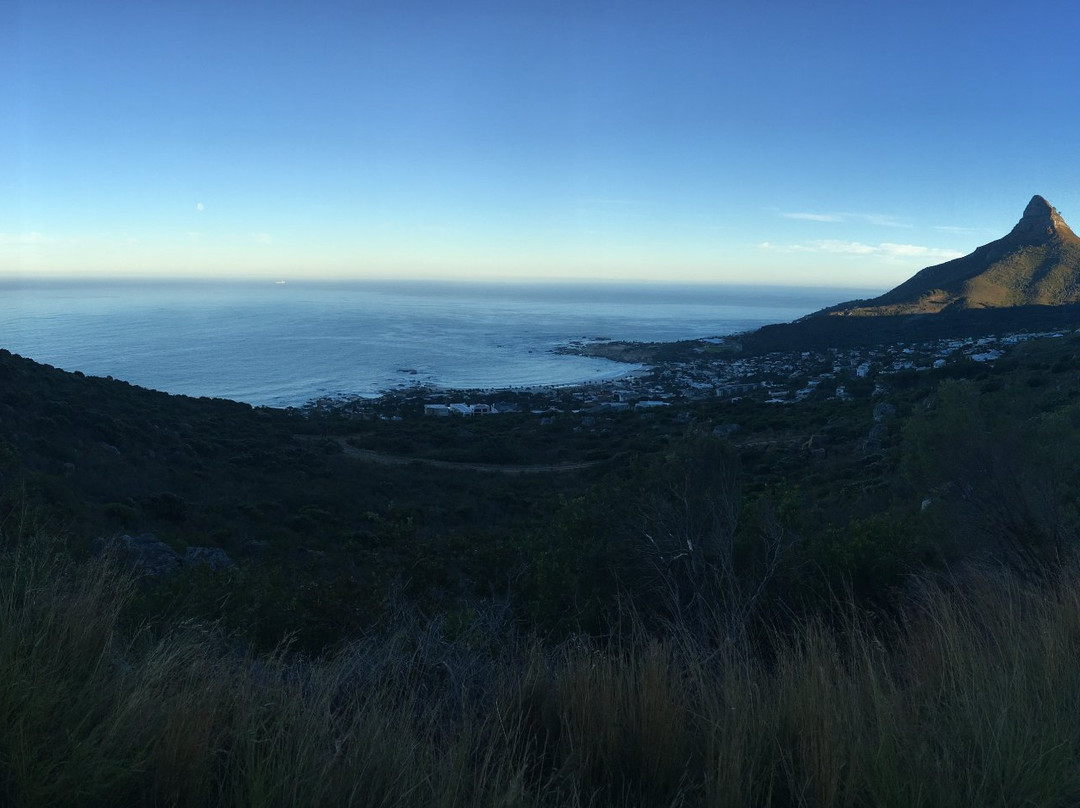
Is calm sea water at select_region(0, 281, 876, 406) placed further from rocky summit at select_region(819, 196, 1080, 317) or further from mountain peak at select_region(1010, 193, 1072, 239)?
mountain peak at select_region(1010, 193, 1072, 239)

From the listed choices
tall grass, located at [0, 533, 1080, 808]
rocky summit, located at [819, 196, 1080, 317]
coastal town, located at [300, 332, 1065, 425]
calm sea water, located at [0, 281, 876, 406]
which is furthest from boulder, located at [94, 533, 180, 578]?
rocky summit, located at [819, 196, 1080, 317]

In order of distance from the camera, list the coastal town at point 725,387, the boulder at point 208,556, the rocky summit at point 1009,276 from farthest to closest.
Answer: the rocky summit at point 1009,276, the coastal town at point 725,387, the boulder at point 208,556

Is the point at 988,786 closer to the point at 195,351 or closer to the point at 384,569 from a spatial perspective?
the point at 384,569

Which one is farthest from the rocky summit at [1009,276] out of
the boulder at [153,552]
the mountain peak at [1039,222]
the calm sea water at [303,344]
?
the boulder at [153,552]

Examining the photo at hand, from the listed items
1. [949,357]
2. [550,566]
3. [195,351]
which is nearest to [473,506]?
[550,566]

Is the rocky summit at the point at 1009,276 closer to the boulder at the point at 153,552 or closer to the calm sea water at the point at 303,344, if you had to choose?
the calm sea water at the point at 303,344

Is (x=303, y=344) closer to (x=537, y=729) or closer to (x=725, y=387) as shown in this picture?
(x=725, y=387)
